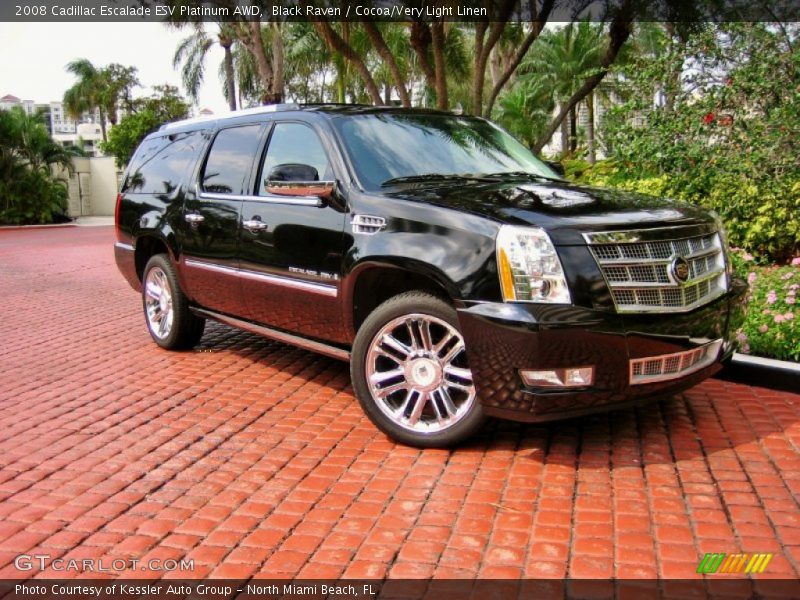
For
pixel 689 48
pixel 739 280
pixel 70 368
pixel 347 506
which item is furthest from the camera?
pixel 689 48

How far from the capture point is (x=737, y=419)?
474 centimetres

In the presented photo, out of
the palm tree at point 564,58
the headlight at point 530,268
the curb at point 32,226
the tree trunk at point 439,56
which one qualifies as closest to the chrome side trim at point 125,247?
the headlight at point 530,268

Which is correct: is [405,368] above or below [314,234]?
below

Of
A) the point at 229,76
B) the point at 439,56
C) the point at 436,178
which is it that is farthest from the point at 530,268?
the point at 229,76

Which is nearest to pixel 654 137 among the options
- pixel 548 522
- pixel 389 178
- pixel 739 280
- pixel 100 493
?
pixel 739 280

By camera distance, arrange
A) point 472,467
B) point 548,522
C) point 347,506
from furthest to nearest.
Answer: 1. point 472,467
2. point 347,506
3. point 548,522

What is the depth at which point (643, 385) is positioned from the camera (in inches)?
155

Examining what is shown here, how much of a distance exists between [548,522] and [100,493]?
2203mm

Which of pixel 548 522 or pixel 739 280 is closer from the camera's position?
pixel 548 522

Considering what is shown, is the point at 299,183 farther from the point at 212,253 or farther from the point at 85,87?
the point at 85,87

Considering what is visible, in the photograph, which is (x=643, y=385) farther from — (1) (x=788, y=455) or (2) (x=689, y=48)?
(2) (x=689, y=48)

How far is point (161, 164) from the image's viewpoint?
22.7ft

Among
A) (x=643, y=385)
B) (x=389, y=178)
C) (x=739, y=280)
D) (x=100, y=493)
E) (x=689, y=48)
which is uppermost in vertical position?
(x=689, y=48)
